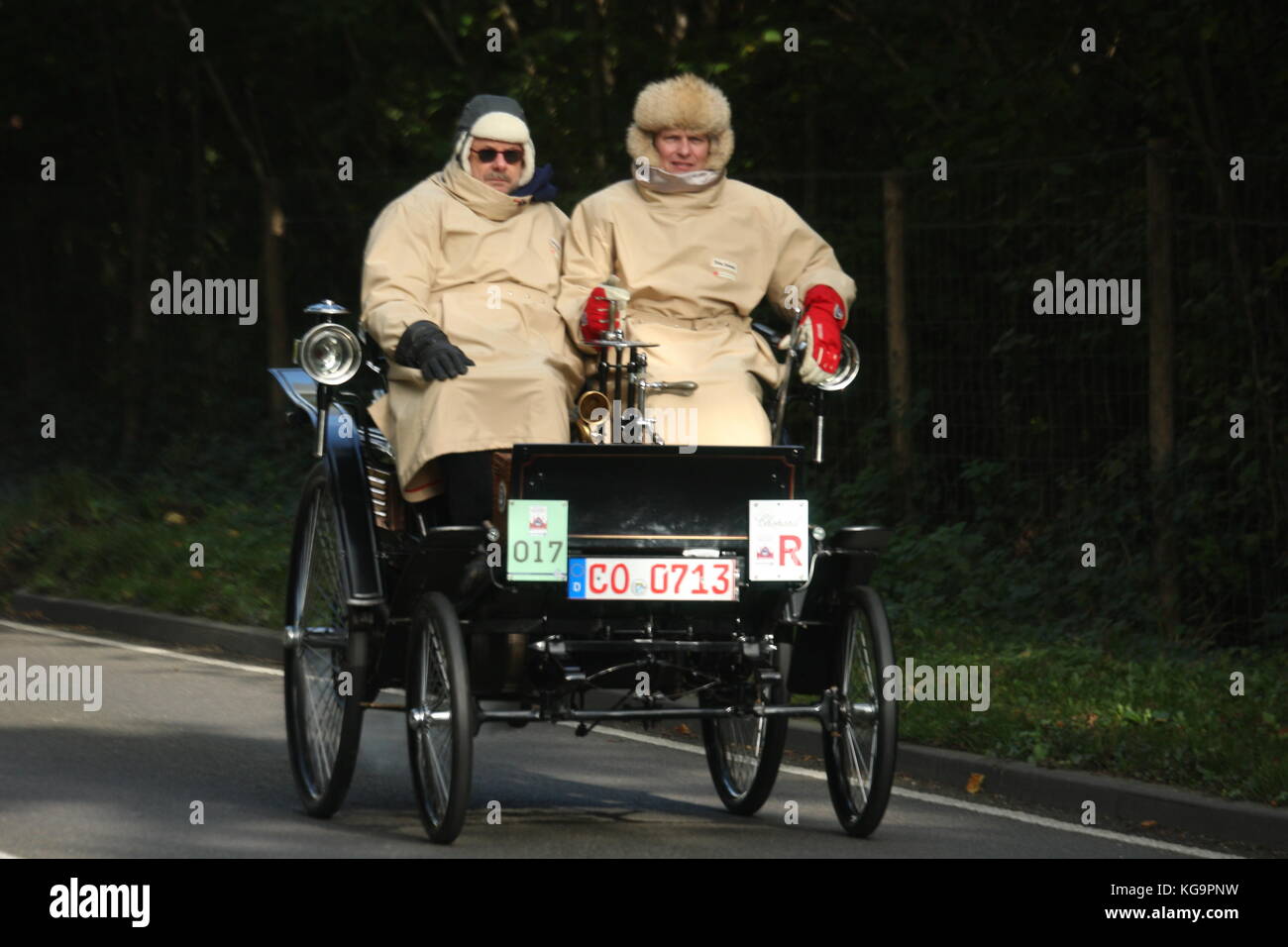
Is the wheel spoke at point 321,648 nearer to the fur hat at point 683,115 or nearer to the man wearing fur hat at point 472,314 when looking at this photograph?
the man wearing fur hat at point 472,314

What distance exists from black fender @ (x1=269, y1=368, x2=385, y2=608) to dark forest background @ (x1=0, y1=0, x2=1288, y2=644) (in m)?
5.47

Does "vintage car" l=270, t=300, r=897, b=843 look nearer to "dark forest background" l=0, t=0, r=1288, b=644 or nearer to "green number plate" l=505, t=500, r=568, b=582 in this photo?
"green number plate" l=505, t=500, r=568, b=582

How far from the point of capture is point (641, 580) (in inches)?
308

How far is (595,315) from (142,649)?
631 cm

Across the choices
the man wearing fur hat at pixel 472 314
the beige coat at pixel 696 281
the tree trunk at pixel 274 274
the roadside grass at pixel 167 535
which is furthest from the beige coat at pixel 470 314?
the tree trunk at pixel 274 274

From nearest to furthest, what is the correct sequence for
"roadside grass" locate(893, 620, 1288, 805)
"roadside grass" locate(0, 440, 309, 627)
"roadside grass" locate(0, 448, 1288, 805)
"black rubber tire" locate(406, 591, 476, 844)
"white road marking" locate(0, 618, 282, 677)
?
"black rubber tire" locate(406, 591, 476, 844)
"roadside grass" locate(893, 620, 1288, 805)
"roadside grass" locate(0, 448, 1288, 805)
"white road marking" locate(0, 618, 282, 677)
"roadside grass" locate(0, 440, 309, 627)

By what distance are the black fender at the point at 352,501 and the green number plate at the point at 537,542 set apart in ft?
2.71

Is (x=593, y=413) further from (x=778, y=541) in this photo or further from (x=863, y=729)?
(x=863, y=729)

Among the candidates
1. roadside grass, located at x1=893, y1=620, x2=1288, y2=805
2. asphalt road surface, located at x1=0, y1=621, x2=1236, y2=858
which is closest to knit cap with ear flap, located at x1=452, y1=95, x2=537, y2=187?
asphalt road surface, located at x1=0, y1=621, x2=1236, y2=858

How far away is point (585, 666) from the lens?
8164 millimetres

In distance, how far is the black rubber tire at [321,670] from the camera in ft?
27.6

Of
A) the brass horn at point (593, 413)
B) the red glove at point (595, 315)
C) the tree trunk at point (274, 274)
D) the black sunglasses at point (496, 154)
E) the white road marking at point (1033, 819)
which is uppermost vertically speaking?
the tree trunk at point (274, 274)

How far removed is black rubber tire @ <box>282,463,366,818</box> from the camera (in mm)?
8406
